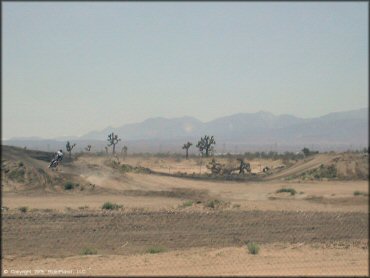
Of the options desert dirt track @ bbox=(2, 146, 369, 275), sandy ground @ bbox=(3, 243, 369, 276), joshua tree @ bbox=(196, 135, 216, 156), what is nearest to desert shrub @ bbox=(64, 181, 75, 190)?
desert dirt track @ bbox=(2, 146, 369, 275)

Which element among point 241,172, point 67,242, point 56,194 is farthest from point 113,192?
point 67,242

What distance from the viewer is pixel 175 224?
22125mm

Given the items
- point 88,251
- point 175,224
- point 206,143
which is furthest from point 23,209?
point 88,251

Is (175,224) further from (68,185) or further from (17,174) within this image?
(17,174)

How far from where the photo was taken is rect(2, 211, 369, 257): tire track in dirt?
60.0ft

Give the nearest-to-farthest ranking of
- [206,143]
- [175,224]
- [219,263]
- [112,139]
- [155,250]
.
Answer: [219,263], [155,250], [175,224], [112,139], [206,143]

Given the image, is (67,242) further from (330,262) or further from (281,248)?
(330,262)

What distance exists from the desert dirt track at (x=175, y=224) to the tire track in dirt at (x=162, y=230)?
39 millimetres

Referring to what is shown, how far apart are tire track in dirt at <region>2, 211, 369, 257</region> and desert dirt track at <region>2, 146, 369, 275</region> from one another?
39 millimetres

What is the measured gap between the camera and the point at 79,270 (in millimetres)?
13773

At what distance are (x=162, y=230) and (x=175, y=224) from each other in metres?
1.20

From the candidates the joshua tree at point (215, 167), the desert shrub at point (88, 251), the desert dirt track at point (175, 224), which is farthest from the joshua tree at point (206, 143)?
the joshua tree at point (215, 167)

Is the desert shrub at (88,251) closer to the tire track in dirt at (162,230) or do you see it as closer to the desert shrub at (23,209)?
the tire track in dirt at (162,230)

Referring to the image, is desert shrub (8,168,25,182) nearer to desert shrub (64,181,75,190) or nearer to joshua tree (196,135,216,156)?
desert shrub (64,181,75,190)
